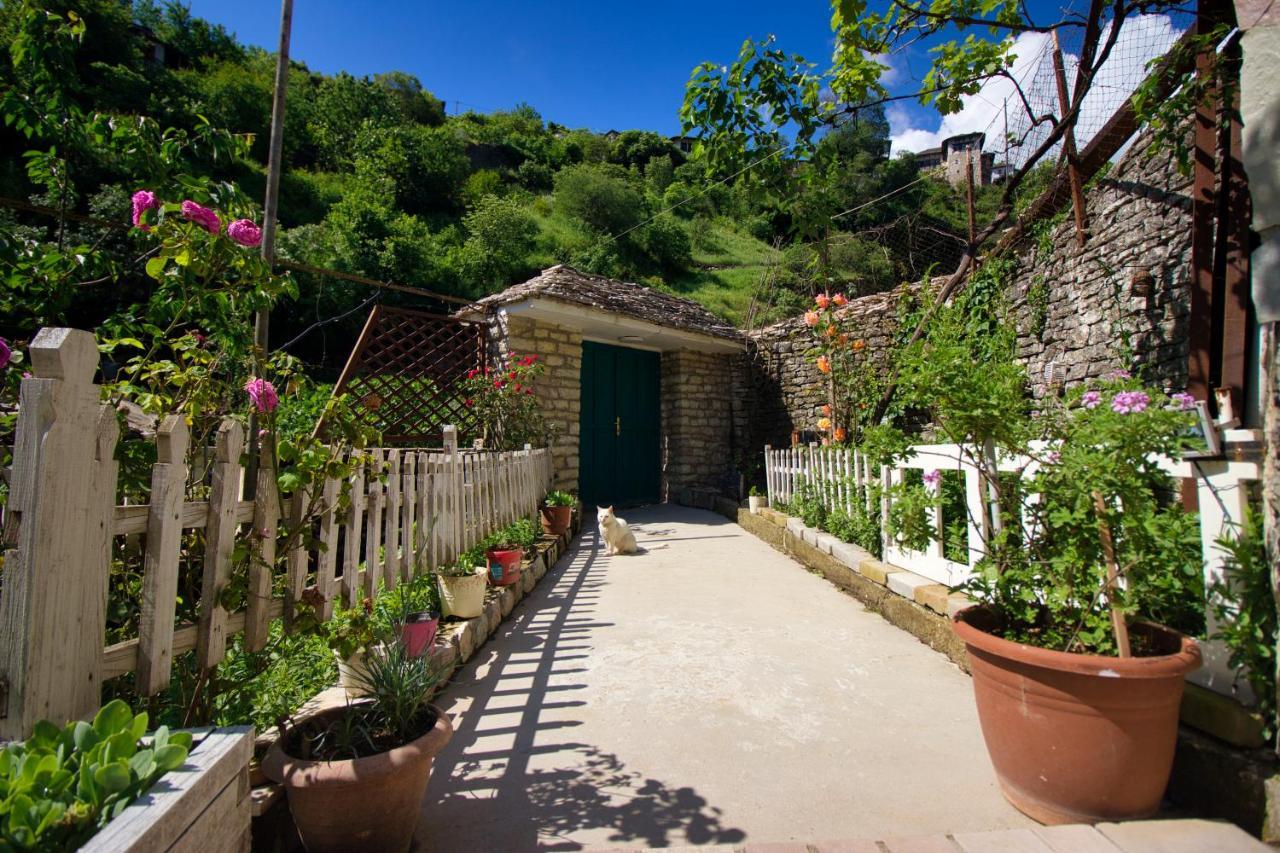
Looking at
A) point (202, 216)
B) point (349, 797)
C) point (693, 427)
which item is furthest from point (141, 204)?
point (693, 427)

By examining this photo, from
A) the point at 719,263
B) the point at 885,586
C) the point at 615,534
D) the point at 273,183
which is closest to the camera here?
the point at 273,183

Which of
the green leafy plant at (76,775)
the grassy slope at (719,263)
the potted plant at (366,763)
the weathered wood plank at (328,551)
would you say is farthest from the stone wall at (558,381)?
the grassy slope at (719,263)

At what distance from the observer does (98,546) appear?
4.56 ft

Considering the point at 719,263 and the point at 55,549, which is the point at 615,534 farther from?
the point at 719,263

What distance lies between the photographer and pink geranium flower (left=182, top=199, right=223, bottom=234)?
179cm

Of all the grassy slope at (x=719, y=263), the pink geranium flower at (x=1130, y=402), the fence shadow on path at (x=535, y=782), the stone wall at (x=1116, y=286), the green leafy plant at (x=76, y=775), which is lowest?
the fence shadow on path at (x=535, y=782)

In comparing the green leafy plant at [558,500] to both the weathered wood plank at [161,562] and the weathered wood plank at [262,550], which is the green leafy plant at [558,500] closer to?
the weathered wood plank at [262,550]

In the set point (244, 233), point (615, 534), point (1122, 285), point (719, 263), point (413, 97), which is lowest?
point (615, 534)

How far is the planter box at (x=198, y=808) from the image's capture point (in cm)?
97

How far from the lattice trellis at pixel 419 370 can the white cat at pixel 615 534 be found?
2249mm

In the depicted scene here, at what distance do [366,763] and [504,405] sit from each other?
5.55 m

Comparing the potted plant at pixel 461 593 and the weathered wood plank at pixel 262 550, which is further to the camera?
the potted plant at pixel 461 593

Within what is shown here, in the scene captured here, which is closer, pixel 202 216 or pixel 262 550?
pixel 202 216

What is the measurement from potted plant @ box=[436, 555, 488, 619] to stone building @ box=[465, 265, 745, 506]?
14.0ft
